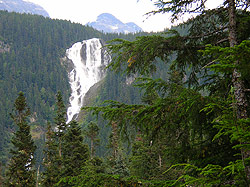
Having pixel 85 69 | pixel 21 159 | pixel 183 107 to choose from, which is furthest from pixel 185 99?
pixel 85 69

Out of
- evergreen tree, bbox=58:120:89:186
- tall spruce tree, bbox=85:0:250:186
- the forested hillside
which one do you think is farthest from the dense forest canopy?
the forested hillside

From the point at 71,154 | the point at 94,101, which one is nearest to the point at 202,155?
the point at 71,154

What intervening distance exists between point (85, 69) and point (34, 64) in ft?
122

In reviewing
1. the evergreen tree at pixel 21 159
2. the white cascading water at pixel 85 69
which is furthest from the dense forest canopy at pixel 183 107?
the white cascading water at pixel 85 69

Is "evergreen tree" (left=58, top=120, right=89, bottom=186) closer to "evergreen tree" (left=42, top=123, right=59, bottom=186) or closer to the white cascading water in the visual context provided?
"evergreen tree" (left=42, top=123, right=59, bottom=186)

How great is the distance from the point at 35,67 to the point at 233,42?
17228 cm

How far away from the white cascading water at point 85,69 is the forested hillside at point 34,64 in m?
5.33

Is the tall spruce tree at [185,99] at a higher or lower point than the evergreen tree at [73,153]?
higher

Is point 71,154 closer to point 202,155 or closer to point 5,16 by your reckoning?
point 202,155

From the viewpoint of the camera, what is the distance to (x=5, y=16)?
611ft

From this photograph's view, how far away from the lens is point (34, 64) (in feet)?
537

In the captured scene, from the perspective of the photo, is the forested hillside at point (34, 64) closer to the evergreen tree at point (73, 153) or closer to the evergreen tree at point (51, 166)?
the evergreen tree at point (51, 166)

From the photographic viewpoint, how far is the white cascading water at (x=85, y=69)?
143375 millimetres

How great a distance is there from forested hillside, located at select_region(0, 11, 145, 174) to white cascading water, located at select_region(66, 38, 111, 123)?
5.33 metres
